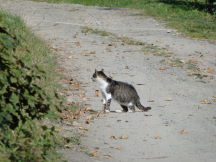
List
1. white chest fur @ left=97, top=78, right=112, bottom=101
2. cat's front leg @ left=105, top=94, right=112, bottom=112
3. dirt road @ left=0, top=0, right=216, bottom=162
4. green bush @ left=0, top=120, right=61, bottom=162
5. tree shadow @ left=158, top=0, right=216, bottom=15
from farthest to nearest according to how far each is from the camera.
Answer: tree shadow @ left=158, top=0, right=216, bottom=15 < white chest fur @ left=97, top=78, right=112, bottom=101 < cat's front leg @ left=105, top=94, right=112, bottom=112 < dirt road @ left=0, top=0, right=216, bottom=162 < green bush @ left=0, top=120, right=61, bottom=162

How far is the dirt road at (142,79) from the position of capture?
30.7 ft

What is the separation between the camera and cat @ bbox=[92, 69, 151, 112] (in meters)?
11.7

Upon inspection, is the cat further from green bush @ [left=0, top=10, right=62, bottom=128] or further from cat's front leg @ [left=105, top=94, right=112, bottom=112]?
green bush @ [left=0, top=10, right=62, bottom=128]

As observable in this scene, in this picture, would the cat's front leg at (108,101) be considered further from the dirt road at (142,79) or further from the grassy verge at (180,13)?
the grassy verge at (180,13)

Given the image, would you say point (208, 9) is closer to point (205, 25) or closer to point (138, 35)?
point (205, 25)

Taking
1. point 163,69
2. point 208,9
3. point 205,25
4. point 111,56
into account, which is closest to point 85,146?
point 163,69

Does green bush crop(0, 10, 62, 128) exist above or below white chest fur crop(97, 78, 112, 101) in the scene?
above

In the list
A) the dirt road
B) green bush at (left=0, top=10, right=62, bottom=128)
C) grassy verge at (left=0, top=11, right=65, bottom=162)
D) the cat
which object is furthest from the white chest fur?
green bush at (left=0, top=10, right=62, bottom=128)

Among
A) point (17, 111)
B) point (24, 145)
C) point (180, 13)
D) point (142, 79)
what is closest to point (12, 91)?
point (17, 111)

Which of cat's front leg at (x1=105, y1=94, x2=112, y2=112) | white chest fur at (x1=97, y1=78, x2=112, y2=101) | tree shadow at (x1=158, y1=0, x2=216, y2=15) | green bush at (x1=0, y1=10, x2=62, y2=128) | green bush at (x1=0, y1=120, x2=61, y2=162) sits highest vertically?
green bush at (x1=0, y1=10, x2=62, y2=128)

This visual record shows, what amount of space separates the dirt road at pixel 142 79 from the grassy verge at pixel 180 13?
2.51 ft

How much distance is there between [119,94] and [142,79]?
8.41 ft

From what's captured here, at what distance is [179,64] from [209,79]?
1.69 m

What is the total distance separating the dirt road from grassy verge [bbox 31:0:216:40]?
0.77m
